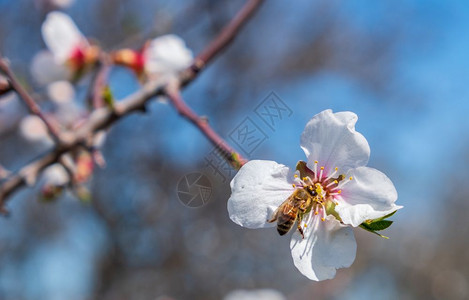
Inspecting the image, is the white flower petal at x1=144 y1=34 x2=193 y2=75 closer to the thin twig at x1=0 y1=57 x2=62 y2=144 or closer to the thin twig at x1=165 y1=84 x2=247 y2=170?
the thin twig at x1=165 y1=84 x2=247 y2=170

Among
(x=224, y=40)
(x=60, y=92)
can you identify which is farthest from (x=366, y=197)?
(x=60, y=92)

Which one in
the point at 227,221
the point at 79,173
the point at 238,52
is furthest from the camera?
the point at 227,221

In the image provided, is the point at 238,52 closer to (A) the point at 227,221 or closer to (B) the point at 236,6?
(B) the point at 236,6

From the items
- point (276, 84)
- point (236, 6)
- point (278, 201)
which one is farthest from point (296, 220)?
point (276, 84)

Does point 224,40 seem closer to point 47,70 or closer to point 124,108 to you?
point 124,108

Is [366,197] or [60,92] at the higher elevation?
[366,197]

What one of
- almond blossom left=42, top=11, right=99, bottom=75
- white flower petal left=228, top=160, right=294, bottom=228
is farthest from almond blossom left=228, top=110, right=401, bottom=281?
almond blossom left=42, top=11, right=99, bottom=75
